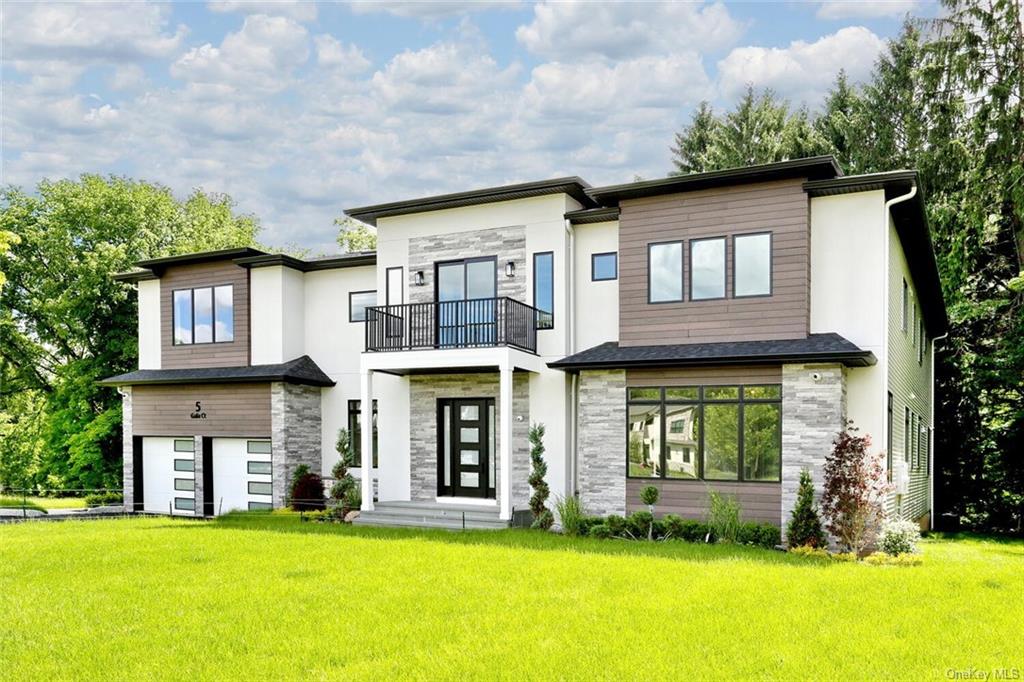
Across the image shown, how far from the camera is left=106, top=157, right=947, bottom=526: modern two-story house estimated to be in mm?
12945

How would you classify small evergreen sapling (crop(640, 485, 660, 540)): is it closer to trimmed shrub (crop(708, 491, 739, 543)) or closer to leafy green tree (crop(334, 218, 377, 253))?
trimmed shrub (crop(708, 491, 739, 543))

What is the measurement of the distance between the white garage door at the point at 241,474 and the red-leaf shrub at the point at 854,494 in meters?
12.4

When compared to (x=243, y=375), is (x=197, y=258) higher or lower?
higher

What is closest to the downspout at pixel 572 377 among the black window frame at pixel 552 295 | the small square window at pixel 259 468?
the black window frame at pixel 552 295

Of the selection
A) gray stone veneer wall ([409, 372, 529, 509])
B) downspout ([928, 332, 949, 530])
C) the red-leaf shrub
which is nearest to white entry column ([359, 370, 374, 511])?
gray stone veneer wall ([409, 372, 529, 509])

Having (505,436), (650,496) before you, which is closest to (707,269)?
(650,496)

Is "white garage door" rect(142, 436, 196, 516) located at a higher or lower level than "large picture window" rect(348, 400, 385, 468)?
lower

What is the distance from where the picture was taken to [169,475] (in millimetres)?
19891

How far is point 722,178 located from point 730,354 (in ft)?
10.1

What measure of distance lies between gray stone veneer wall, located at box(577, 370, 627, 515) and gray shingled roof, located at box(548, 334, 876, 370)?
0.45 metres

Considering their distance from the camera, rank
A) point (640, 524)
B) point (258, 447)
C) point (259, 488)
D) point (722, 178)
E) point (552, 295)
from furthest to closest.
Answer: point (258, 447) < point (259, 488) < point (552, 295) < point (722, 178) < point (640, 524)

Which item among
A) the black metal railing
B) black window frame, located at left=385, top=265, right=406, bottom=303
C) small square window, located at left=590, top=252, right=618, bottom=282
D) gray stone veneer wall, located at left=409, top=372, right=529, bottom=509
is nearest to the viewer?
the black metal railing

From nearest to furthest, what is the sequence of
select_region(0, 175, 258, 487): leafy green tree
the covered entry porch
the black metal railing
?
the black metal railing → the covered entry porch → select_region(0, 175, 258, 487): leafy green tree

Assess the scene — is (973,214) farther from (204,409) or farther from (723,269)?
(204,409)
